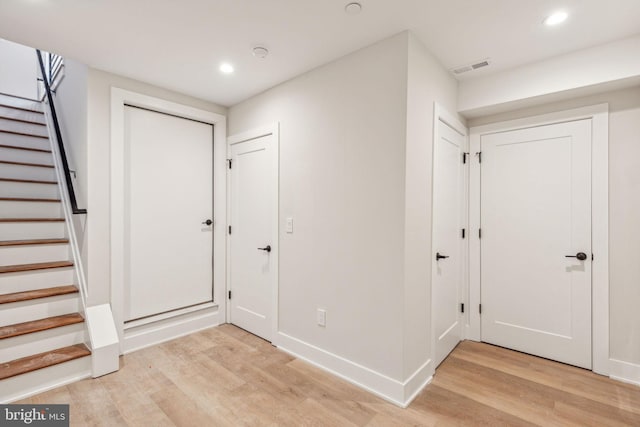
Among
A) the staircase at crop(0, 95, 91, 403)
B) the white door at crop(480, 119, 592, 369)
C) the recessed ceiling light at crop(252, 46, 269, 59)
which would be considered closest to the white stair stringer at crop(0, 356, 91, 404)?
the staircase at crop(0, 95, 91, 403)

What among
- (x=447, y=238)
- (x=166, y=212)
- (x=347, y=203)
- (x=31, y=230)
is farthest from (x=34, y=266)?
(x=447, y=238)

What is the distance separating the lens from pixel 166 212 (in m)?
3.08

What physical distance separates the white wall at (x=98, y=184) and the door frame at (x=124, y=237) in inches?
1.7

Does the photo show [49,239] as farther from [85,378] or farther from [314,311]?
[314,311]

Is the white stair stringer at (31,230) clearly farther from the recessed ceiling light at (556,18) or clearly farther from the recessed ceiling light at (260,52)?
the recessed ceiling light at (556,18)

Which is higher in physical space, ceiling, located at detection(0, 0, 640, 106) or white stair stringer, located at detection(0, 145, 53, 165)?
ceiling, located at detection(0, 0, 640, 106)

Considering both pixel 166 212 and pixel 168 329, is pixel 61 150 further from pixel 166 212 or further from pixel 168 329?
pixel 168 329

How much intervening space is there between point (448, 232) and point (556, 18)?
65.4 inches

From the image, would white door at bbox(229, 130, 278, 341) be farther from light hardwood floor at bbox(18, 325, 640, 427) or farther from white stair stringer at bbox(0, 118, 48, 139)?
white stair stringer at bbox(0, 118, 48, 139)

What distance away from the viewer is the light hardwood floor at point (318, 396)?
1880 millimetres

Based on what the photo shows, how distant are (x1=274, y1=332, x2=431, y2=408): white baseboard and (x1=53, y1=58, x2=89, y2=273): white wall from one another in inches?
80.1

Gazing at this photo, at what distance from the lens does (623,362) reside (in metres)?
2.29

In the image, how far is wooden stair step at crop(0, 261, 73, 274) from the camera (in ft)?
8.05

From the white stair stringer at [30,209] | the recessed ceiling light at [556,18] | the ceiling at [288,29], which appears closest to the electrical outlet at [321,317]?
the ceiling at [288,29]
